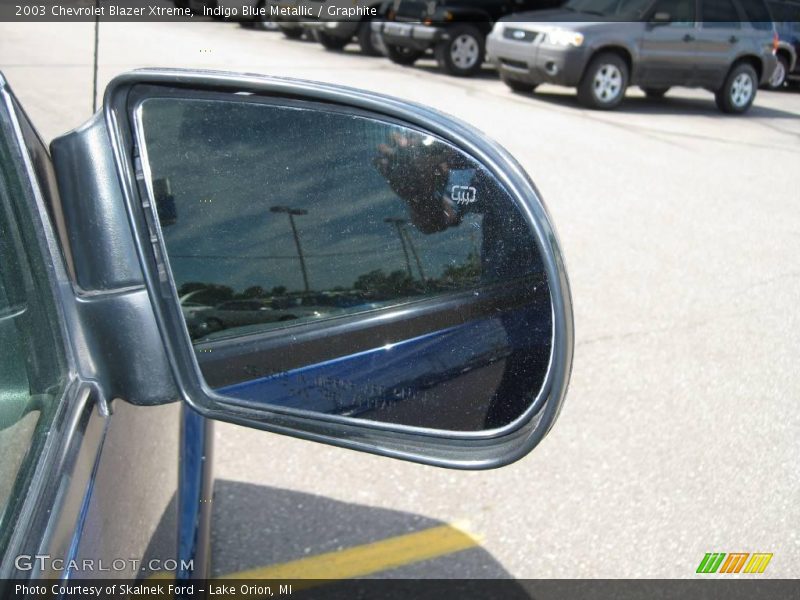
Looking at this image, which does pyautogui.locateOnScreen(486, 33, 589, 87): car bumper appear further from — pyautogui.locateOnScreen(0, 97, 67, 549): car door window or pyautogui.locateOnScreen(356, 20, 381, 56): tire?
pyautogui.locateOnScreen(0, 97, 67, 549): car door window

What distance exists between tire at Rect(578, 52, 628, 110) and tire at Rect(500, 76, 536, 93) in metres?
1.15

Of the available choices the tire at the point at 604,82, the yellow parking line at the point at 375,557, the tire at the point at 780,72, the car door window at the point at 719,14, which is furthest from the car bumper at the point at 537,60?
the yellow parking line at the point at 375,557

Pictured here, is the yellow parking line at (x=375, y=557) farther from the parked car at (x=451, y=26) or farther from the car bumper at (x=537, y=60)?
the parked car at (x=451, y=26)

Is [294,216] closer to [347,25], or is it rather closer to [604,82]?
[604,82]

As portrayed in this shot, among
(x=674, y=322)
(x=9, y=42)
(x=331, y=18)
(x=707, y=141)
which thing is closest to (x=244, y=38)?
(x=331, y=18)

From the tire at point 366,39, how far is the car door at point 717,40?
6.46 meters

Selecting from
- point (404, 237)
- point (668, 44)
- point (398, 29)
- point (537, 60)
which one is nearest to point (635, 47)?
point (668, 44)

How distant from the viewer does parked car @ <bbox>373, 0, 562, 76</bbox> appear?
1483 cm

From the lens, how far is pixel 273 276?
144cm

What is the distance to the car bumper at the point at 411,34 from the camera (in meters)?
14.9

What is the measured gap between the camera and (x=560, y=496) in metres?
3.40

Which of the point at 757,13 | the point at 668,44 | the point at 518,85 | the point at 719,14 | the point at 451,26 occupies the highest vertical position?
the point at 757,13

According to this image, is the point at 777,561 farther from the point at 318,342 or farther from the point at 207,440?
the point at 318,342

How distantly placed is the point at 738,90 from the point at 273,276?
14011mm
